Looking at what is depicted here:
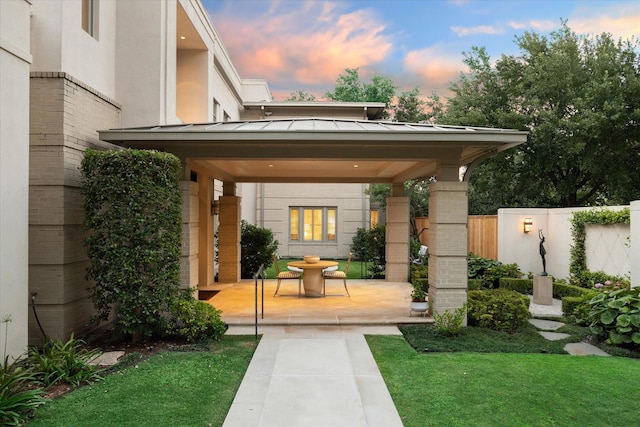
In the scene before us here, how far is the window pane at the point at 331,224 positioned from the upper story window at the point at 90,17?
47.9ft

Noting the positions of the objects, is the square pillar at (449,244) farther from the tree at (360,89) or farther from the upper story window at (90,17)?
the tree at (360,89)

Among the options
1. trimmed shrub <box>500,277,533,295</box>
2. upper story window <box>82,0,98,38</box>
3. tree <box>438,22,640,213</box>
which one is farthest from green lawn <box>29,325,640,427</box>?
tree <box>438,22,640,213</box>

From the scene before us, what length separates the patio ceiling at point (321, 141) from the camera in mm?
7398

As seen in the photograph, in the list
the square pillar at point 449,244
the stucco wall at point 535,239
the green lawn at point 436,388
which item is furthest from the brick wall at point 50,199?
the stucco wall at point 535,239

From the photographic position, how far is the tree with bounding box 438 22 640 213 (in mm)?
15773

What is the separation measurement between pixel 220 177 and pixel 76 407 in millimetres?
8515

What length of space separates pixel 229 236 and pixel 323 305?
186 inches

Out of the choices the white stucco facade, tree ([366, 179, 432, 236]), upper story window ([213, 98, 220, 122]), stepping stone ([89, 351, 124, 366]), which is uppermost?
upper story window ([213, 98, 220, 122])

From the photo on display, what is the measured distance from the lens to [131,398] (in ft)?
16.6

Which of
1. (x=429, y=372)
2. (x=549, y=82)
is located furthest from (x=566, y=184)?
(x=429, y=372)

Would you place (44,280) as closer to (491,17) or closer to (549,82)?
(549,82)

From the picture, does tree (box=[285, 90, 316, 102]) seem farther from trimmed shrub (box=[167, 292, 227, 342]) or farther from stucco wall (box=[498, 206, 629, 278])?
trimmed shrub (box=[167, 292, 227, 342])

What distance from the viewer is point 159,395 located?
515 cm

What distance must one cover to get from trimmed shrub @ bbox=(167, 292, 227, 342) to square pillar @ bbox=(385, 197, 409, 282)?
775cm
